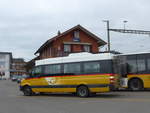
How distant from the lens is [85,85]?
1853 cm

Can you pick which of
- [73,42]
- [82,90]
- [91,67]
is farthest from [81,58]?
[73,42]

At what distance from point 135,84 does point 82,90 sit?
572cm

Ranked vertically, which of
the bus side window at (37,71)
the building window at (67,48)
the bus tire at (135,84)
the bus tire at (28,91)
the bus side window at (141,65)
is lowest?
the bus tire at (28,91)

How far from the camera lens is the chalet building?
146 ft

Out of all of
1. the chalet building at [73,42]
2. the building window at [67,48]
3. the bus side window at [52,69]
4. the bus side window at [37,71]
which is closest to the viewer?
the bus side window at [52,69]

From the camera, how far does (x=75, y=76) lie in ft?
62.3

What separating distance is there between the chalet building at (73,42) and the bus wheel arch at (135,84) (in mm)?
21663

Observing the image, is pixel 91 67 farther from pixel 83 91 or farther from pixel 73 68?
pixel 83 91

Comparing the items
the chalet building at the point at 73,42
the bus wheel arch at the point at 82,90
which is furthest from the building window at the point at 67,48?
the bus wheel arch at the point at 82,90

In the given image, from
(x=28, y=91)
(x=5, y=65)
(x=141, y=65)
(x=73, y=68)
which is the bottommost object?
(x=28, y=91)

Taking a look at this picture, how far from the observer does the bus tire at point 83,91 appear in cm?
1846

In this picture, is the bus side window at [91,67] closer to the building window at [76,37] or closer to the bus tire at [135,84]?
the bus tire at [135,84]

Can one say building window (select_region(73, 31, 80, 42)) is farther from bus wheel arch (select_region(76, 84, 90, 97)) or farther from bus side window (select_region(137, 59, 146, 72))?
bus wheel arch (select_region(76, 84, 90, 97))

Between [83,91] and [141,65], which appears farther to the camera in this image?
[141,65]
